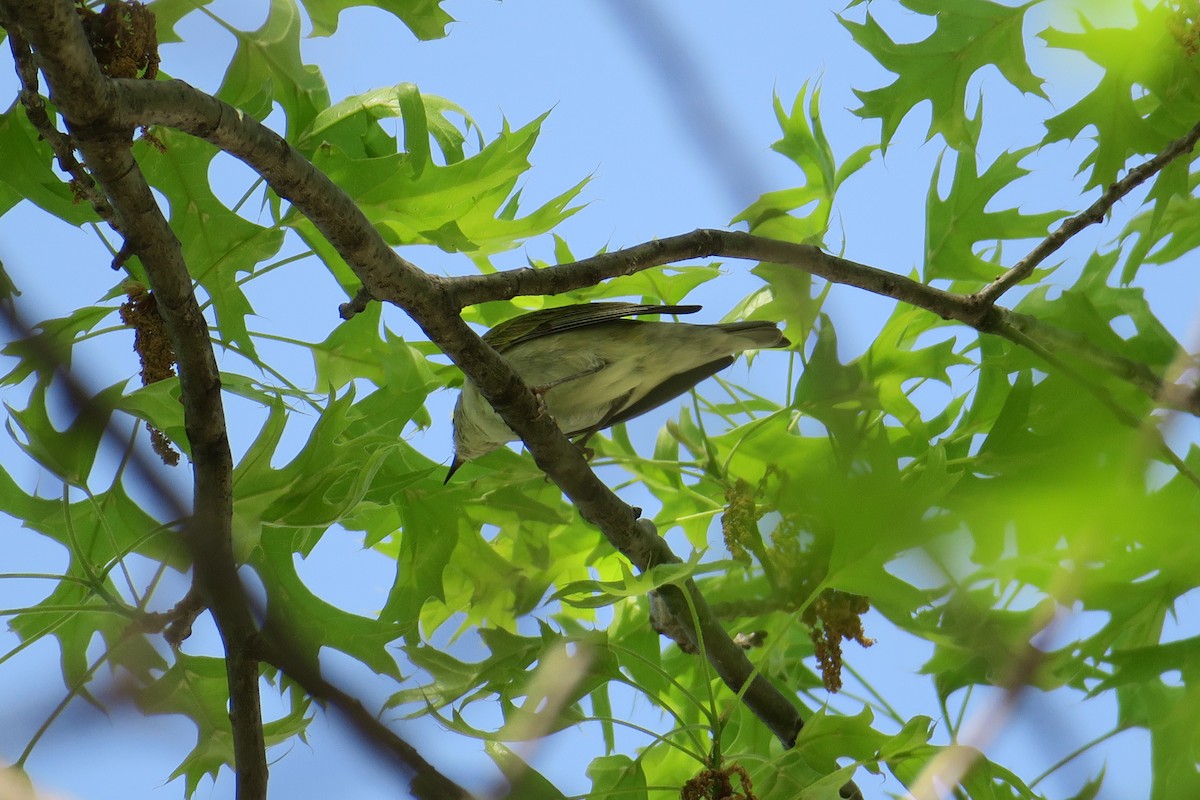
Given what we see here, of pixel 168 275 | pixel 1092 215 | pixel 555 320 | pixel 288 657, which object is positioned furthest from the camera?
pixel 555 320

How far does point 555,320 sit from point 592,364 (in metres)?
0.33

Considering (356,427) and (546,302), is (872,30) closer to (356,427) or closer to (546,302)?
(546,302)

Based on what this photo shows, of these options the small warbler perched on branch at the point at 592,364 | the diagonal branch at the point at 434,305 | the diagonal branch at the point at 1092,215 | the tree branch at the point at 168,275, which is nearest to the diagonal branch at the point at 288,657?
the tree branch at the point at 168,275

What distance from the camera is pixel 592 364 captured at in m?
3.39

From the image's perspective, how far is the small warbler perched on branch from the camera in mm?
3070

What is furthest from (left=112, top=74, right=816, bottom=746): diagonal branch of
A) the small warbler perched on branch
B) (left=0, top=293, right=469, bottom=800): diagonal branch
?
the small warbler perched on branch

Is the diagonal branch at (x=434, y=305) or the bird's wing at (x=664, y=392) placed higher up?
the bird's wing at (x=664, y=392)

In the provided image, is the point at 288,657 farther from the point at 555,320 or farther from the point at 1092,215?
the point at 555,320

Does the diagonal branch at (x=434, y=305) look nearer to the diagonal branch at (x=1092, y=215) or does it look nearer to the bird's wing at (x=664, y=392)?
the bird's wing at (x=664, y=392)

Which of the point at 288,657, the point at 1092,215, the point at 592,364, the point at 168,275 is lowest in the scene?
the point at 288,657

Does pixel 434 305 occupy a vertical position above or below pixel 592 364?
below

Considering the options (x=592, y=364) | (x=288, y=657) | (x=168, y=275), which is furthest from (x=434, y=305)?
(x=592, y=364)

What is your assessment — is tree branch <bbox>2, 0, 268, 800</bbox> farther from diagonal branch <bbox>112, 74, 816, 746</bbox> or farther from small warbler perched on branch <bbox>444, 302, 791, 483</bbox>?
small warbler perched on branch <bbox>444, 302, 791, 483</bbox>

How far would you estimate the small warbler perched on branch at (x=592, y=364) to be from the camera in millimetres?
3070
